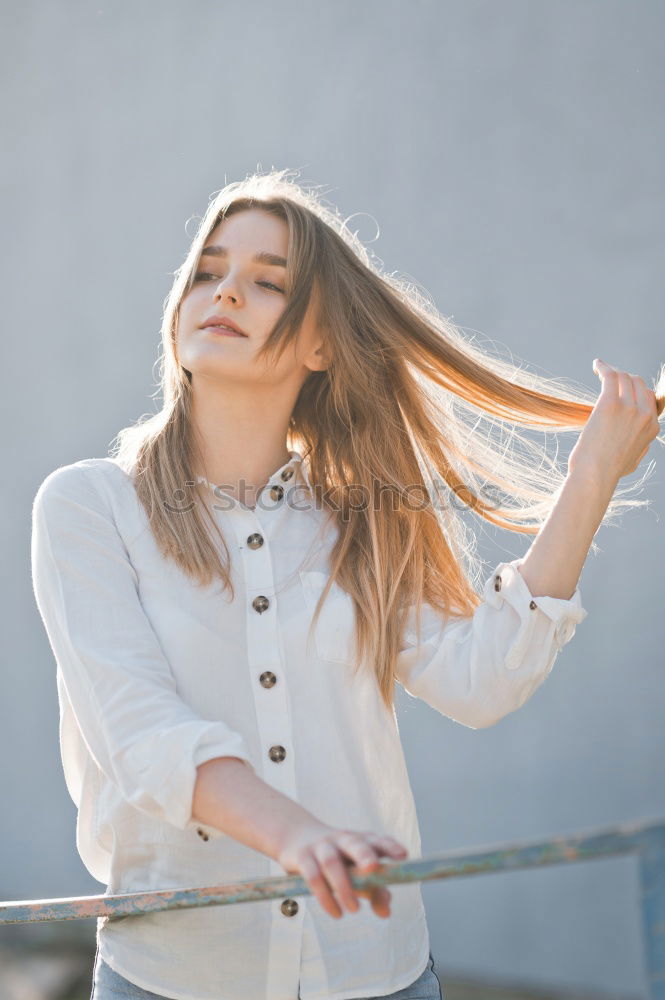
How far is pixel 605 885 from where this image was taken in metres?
3.56

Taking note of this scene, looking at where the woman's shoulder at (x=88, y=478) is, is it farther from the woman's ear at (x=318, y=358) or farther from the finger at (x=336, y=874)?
the finger at (x=336, y=874)

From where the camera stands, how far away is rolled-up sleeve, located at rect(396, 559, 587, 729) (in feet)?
6.10

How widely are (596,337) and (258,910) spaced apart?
2.37 meters

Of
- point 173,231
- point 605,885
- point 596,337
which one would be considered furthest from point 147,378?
point 605,885

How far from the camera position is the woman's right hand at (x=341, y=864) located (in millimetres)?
1135

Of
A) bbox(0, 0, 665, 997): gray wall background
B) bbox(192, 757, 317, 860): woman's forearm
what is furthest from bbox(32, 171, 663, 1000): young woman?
bbox(0, 0, 665, 997): gray wall background

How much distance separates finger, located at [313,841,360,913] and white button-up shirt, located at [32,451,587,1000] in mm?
414

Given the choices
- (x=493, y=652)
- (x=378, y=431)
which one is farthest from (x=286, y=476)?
(x=493, y=652)

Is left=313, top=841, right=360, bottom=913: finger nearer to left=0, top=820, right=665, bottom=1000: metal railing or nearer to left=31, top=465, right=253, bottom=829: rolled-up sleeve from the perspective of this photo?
left=0, top=820, right=665, bottom=1000: metal railing

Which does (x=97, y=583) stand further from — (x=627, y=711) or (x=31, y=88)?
(x=31, y=88)

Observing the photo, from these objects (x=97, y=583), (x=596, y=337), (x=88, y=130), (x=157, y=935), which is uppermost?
(x=88, y=130)

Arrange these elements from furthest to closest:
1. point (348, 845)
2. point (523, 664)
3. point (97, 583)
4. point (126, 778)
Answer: point (523, 664) < point (97, 583) < point (126, 778) < point (348, 845)

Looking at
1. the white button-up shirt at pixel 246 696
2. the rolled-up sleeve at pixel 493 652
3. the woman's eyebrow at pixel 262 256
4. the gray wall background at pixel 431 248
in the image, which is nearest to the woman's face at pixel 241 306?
the woman's eyebrow at pixel 262 256

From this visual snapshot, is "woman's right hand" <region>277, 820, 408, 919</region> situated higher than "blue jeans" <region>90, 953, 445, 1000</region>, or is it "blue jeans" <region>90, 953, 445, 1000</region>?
"woman's right hand" <region>277, 820, 408, 919</region>
